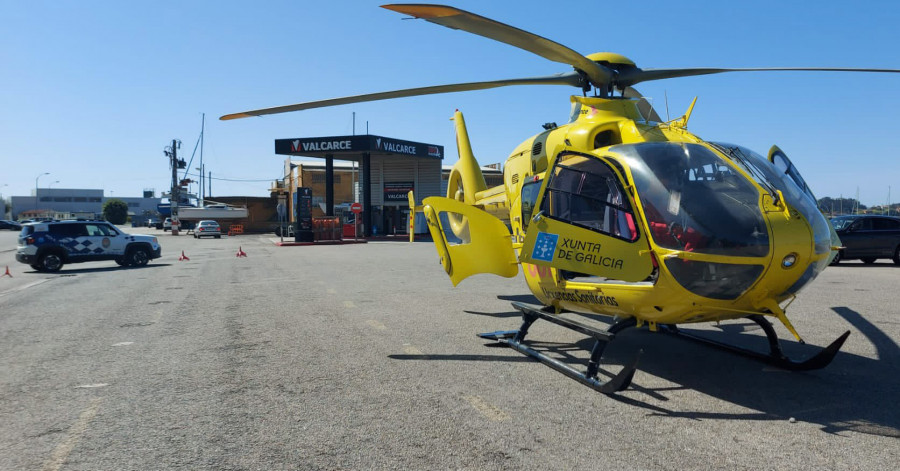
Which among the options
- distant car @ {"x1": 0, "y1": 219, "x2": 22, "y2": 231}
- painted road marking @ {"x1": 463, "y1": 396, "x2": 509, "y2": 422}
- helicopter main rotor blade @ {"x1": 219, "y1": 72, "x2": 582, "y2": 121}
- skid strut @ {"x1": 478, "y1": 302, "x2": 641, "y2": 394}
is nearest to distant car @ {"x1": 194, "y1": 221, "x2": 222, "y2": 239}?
distant car @ {"x1": 0, "y1": 219, "x2": 22, "y2": 231}

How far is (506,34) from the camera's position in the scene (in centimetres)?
495

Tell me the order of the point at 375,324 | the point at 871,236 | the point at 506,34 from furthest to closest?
1. the point at 871,236
2. the point at 375,324
3. the point at 506,34

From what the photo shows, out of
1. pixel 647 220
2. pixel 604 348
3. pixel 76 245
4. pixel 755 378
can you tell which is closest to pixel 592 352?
pixel 604 348

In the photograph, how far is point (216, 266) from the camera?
61.2 ft

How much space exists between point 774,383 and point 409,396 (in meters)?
3.35

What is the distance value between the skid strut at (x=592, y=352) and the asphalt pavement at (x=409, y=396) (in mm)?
109

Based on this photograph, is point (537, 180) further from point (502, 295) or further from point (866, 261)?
point (866, 261)

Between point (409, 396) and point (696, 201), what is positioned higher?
point (696, 201)

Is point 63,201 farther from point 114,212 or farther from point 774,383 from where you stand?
point 774,383

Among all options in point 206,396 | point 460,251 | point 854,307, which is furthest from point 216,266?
point 854,307

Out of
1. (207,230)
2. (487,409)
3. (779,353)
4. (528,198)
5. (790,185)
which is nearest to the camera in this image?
(487,409)

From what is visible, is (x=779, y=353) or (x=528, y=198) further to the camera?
(x=528, y=198)

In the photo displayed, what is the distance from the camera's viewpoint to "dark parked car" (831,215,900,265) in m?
16.6

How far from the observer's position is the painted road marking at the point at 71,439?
356 cm
